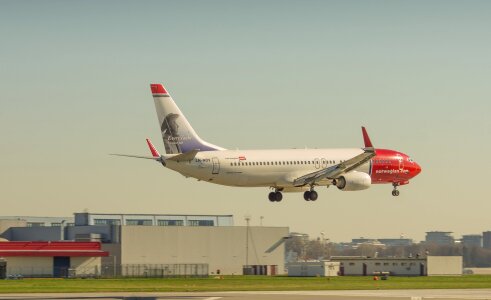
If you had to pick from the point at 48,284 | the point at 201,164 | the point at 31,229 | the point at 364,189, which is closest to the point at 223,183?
the point at 201,164

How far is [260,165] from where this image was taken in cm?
12612

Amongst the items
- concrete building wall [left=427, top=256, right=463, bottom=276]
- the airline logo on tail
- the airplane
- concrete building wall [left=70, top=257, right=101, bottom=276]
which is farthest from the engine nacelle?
concrete building wall [left=427, top=256, right=463, bottom=276]

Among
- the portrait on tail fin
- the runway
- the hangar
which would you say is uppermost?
the portrait on tail fin

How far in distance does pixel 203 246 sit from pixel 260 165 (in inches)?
2522

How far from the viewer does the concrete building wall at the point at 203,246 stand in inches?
7185

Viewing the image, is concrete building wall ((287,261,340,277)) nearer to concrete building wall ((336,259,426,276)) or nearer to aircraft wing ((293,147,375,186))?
concrete building wall ((336,259,426,276))

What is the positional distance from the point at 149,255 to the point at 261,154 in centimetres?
6084

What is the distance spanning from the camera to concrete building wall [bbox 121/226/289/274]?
182500 mm

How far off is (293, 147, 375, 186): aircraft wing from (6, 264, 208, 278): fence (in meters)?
47.5

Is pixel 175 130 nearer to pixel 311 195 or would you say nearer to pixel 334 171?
pixel 311 195

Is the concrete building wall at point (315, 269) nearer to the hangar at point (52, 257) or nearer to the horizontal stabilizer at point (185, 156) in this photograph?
the hangar at point (52, 257)

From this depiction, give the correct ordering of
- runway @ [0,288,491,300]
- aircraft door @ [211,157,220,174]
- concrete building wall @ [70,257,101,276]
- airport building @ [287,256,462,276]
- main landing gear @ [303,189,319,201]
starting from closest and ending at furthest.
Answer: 1. runway @ [0,288,491,300]
2. aircraft door @ [211,157,220,174]
3. main landing gear @ [303,189,319,201]
4. concrete building wall @ [70,257,101,276]
5. airport building @ [287,256,462,276]

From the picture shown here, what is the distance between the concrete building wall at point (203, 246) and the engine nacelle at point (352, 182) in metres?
59.8

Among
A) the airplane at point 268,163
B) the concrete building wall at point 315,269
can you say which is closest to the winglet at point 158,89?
the airplane at point 268,163
